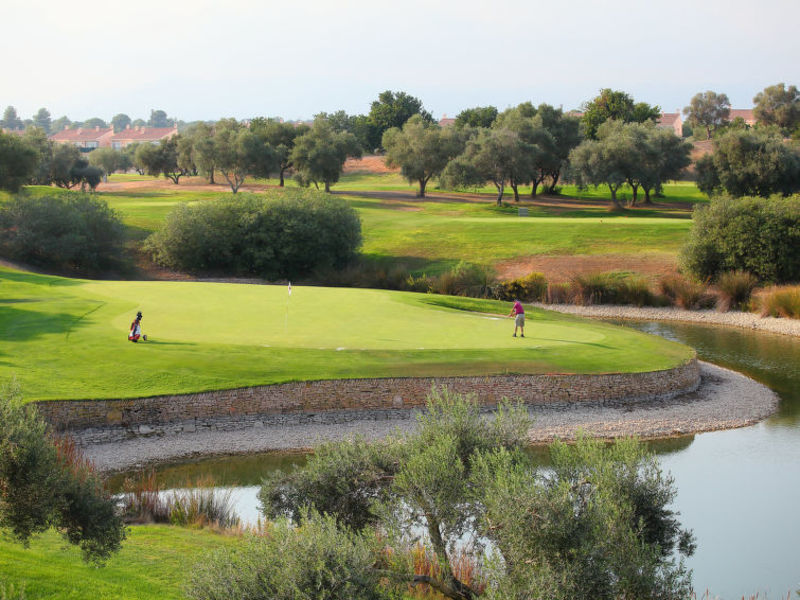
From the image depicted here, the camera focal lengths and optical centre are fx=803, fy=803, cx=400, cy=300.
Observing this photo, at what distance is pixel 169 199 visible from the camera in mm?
75938

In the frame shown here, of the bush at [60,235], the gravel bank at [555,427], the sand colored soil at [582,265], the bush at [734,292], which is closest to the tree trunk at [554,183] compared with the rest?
the sand colored soil at [582,265]

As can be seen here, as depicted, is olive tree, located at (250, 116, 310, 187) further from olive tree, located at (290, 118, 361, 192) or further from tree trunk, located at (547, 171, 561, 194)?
tree trunk, located at (547, 171, 561, 194)

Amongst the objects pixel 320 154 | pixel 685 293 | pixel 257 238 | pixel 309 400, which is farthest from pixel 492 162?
pixel 309 400

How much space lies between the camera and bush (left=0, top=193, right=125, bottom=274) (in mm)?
49781

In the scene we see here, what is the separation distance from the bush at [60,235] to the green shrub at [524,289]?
2573cm

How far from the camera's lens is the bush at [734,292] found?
138 feet

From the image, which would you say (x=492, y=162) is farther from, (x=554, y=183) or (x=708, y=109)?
(x=708, y=109)

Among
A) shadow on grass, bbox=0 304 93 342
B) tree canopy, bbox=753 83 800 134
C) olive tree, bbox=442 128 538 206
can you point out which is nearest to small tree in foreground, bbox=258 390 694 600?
shadow on grass, bbox=0 304 93 342

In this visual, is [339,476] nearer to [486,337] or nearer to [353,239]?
[486,337]

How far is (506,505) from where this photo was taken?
9188 millimetres

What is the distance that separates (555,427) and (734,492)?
16.8 feet

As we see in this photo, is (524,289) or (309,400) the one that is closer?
(309,400)

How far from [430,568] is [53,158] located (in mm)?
80600

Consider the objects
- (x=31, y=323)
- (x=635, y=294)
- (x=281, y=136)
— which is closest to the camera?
(x=31, y=323)
